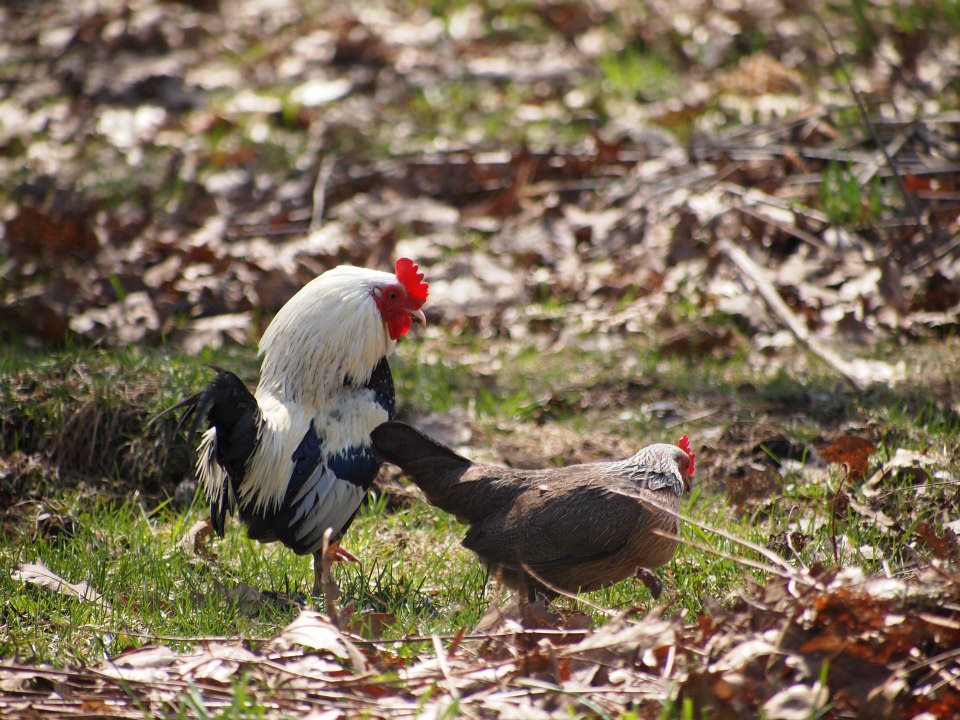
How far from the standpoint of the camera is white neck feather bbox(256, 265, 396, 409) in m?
4.47

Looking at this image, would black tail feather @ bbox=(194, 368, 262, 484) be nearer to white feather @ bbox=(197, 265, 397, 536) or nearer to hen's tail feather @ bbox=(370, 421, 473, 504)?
white feather @ bbox=(197, 265, 397, 536)

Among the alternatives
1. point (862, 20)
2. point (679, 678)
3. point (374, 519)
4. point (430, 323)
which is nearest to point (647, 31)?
point (862, 20)

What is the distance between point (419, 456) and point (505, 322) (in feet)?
9.95

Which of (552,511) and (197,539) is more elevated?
(552,511)

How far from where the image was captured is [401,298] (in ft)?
15.4

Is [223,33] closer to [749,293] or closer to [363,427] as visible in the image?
[749,293]

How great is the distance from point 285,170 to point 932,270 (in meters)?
5.19

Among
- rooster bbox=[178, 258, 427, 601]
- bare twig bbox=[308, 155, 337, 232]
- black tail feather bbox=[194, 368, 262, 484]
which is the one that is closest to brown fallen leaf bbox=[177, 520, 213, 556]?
rooster bbox=[178, 258, 427, 601]

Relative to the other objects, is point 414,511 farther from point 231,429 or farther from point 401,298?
point 231,429

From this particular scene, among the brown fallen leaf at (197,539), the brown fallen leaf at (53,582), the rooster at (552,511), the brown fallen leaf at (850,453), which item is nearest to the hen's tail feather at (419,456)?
the rooster at (552,511)

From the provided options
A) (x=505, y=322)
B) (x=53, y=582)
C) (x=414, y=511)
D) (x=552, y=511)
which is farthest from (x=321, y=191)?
(x=552, y=511)

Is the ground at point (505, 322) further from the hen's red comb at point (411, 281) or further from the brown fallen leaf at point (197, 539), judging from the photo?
the hen's red comb at point (411, 281)

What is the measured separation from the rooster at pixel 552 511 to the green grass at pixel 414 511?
0.17 metres

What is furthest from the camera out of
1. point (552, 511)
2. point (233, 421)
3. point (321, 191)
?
point (321, 191)
